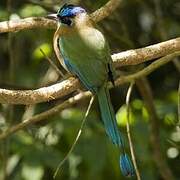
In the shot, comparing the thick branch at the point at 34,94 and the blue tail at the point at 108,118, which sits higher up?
the thick branch at the point at 34,94

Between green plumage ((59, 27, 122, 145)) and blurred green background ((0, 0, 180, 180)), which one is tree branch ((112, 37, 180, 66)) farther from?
blurred green background ((0, 0, 180, 180))

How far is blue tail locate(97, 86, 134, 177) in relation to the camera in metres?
3.01

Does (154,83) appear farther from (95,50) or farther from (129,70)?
(95,50)

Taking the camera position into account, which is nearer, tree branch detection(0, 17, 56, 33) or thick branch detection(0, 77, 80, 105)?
thick branch detection(0, 77, 80, 105)

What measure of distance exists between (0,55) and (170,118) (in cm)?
166

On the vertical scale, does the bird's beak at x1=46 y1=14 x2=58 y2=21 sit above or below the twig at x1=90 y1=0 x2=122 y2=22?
above

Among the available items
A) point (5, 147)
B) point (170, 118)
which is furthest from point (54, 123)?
point (170, 118)

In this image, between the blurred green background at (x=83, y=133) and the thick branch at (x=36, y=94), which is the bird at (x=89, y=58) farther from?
the blurred green background at (x=83, y=133)

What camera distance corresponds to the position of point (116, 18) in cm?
440

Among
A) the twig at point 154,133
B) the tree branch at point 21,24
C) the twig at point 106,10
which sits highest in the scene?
the tree branch at point 21,24

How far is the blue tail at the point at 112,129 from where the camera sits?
9.87 ft

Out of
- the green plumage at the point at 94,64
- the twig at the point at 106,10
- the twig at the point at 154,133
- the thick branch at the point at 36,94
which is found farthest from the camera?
the twig at the point at 154,133

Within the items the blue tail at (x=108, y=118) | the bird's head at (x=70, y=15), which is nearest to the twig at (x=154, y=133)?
the bird's head at (x=70, y=15)

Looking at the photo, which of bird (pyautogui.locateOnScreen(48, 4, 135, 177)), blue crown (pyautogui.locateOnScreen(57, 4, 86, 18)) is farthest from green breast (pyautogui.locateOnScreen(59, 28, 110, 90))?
blue crown (pyautogui.locateOnScreen(57, 4, 86, 18))
